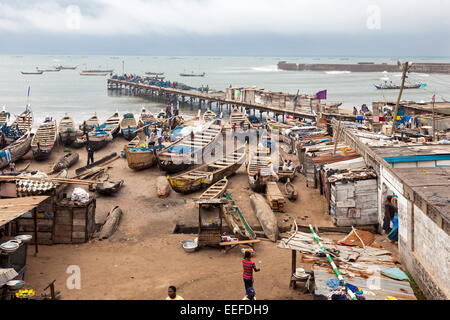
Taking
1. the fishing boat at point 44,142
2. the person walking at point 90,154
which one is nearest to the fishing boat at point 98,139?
the fishing boat at point 44,142

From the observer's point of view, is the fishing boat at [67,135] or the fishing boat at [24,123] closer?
the fishing boat at [67,135]

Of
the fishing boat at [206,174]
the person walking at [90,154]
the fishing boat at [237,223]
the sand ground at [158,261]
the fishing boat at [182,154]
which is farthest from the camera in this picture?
the person walking at [90,154]

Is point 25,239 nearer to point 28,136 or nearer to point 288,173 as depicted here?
point 288,173

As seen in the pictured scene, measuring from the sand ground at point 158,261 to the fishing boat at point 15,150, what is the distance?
26.4 ft

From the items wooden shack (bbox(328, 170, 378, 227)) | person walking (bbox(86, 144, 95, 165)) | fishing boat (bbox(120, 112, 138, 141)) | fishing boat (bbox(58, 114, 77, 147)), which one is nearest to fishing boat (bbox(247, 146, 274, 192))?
wooden shack (bbox(328, 170, 378, 227))

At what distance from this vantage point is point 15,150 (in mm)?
22828

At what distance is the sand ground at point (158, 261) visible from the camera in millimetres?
9414

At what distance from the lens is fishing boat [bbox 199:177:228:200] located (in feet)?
51.9

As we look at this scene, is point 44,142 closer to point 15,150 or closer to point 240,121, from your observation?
point 15,150

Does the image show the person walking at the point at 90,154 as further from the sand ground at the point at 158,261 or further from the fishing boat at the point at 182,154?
the sand ground at the point at 158,261

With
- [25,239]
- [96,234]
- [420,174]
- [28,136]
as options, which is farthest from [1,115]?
[420,174]

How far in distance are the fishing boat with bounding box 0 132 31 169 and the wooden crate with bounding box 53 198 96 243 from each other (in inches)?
444

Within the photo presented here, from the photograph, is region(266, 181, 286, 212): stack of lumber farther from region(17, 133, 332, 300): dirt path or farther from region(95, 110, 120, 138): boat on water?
region(95, 110, 120, 138): boat on water

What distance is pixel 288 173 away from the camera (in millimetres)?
19406
